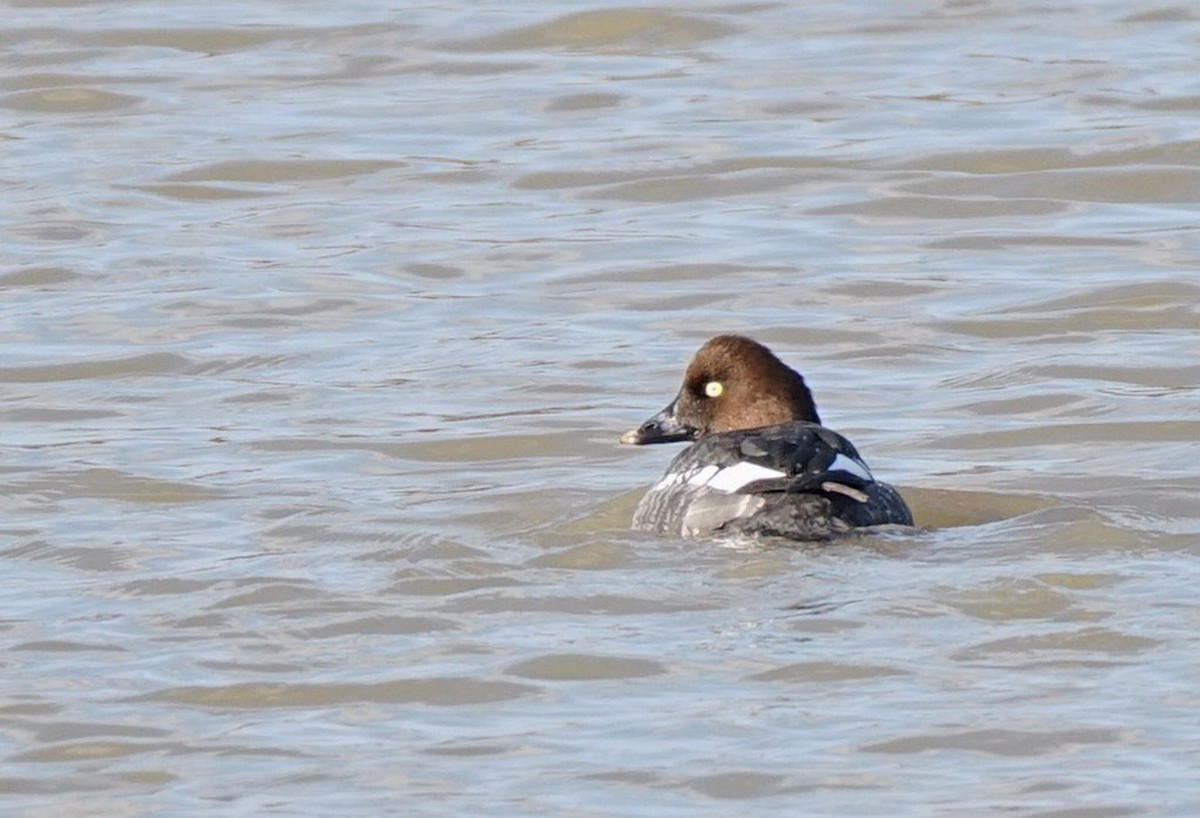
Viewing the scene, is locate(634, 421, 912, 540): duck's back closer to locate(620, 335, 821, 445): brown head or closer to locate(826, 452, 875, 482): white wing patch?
locate(826, 452, 875, 482): white wing patch

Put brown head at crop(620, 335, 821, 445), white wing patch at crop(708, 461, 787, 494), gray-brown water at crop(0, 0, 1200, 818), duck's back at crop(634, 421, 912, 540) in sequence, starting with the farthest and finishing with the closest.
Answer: brown head at crop(620, 335, 821, 445), white wing patch at crop(708, 461, 787, 494), duck's back at crop(634, 421, 912, 540), gray-brown water at crop(0, 0, 1200, 818)

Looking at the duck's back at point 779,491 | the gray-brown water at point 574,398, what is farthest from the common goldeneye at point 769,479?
the gray-brown water at point 574,398

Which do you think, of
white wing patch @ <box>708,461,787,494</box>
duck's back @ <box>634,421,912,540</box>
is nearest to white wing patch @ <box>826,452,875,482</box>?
duck's back @ <box>634,421,912,540</box>

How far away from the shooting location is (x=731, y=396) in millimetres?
9719

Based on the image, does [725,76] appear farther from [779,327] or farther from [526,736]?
[526,736]

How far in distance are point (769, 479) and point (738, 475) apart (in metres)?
0.15

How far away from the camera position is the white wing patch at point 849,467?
8625 millimetres

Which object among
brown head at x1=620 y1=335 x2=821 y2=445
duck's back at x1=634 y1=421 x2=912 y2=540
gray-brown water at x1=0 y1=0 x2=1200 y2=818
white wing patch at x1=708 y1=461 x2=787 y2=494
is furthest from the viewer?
brown head at x1=620 y1=335 x2=821 y2=445

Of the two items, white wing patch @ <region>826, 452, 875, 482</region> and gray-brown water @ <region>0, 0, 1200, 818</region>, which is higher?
white wing patch @ <region>826, 452, 875, 482</region>

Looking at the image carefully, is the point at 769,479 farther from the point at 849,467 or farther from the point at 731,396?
the point at 731,396

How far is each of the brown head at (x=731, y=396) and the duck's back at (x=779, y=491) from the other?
1.88ft

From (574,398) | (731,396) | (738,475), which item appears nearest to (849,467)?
(738,475)

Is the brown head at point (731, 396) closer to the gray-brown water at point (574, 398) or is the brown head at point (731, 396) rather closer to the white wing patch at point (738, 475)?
the gray-brown water at point (574, 398)

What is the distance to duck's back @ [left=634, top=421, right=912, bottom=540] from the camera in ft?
28.1
